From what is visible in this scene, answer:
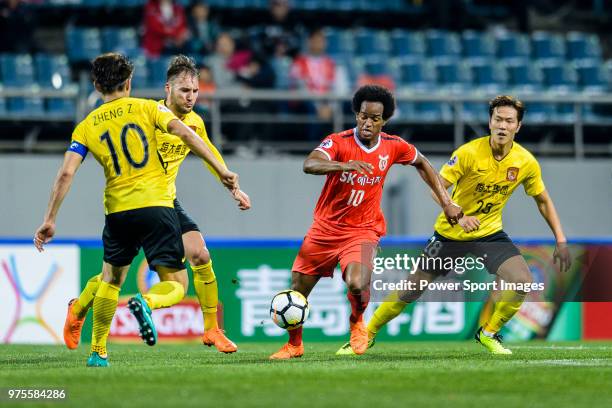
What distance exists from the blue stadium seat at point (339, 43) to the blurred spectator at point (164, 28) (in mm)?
2486

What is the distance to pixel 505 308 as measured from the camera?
9945 millimetres

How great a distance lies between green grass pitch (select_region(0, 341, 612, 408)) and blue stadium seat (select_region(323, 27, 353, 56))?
9501 millimetres

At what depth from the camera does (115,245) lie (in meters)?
8.23

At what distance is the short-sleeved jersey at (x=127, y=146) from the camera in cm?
812

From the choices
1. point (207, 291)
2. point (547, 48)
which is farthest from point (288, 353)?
point (547, 48)

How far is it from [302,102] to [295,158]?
85 cm

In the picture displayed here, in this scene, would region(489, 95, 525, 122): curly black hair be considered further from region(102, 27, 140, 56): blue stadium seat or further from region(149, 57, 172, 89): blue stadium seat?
region(102, 27, 140, 56): blue stadium seat

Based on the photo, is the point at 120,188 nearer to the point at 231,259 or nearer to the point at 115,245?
the point at 115,245

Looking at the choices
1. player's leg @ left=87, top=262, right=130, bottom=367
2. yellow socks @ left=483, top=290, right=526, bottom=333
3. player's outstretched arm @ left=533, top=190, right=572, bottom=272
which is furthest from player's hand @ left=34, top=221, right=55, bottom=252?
player's outstretched arm @ left=533, top=190, right=572, bottom=272

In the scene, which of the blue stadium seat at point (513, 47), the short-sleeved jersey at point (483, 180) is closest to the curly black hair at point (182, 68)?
the short-sleeved jersey at point (483, 180)

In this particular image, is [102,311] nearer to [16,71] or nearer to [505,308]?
[505,308]

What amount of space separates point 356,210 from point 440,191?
0.70 metres

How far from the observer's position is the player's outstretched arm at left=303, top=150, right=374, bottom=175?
8.57m

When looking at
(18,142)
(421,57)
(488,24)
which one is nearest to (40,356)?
(18,142)
